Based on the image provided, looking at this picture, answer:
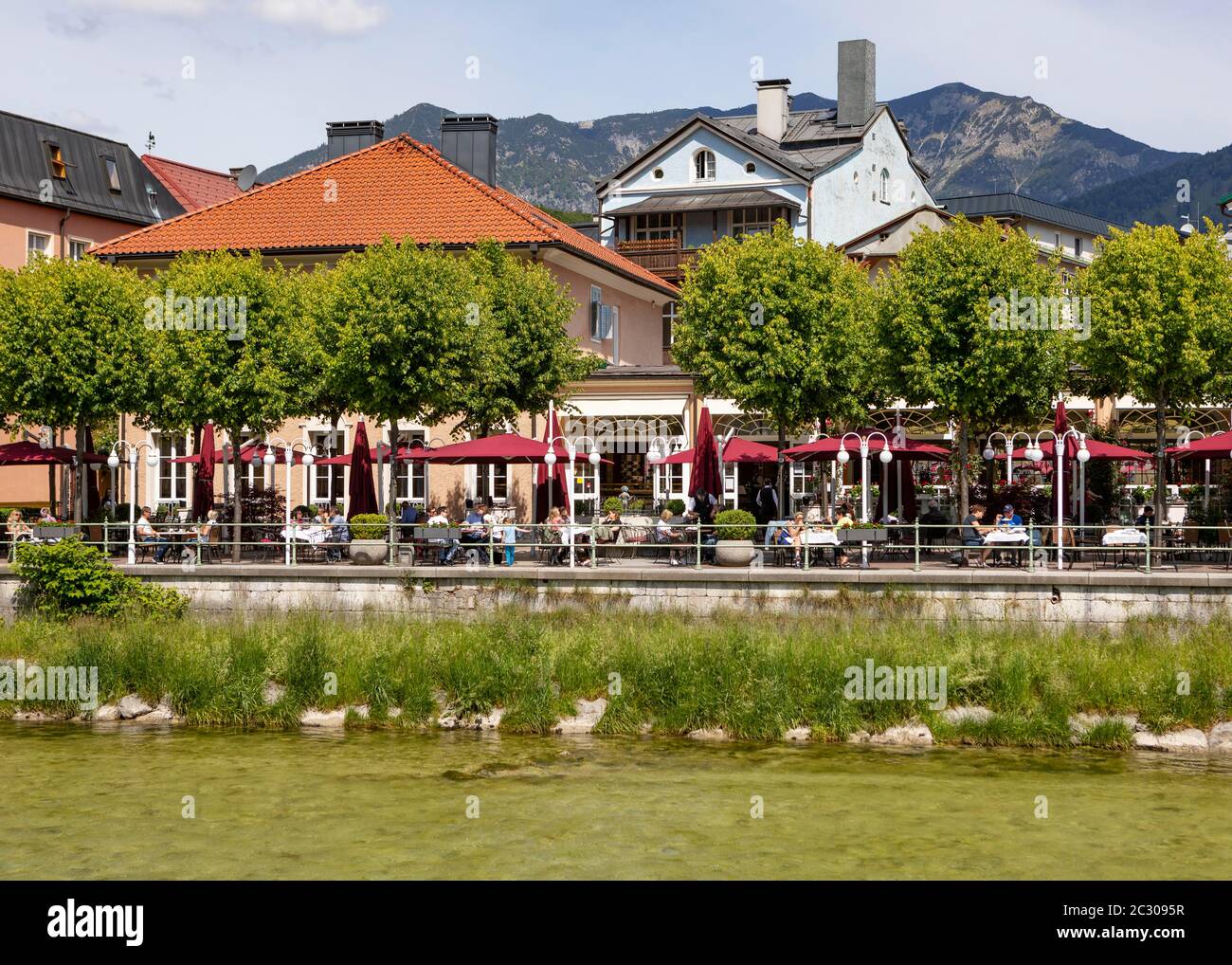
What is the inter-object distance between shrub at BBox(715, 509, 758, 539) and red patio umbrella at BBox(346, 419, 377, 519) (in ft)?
26.3

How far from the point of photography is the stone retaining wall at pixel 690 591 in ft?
70.1

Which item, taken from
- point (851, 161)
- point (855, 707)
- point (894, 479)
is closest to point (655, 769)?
point (855, 707)

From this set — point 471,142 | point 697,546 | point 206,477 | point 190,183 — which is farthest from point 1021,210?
point 697,546

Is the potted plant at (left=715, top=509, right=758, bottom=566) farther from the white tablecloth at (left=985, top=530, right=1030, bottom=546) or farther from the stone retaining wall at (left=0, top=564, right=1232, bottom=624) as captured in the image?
the white tablecloth at (left=985, top=530, right=1030, bottom=546)

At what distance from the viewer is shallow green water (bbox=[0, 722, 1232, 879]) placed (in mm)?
12961

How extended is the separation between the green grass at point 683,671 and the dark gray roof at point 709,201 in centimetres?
3449

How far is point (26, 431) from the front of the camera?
3728cm

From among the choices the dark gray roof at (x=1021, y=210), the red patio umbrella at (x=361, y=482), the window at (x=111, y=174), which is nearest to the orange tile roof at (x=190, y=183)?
the window at (x=111, y=174)

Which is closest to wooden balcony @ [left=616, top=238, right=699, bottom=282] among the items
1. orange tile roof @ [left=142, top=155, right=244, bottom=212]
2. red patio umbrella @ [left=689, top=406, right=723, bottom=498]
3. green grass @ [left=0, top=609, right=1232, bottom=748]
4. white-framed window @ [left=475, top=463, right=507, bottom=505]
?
orange tile roof @ [left=142, top=155, right=244, bottom=212]

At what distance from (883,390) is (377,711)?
50.8 feet

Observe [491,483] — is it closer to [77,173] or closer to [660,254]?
[660,254]

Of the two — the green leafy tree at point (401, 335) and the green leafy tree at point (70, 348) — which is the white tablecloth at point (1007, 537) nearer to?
the green leafy tree at point (401, 335)

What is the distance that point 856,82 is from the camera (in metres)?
63.0

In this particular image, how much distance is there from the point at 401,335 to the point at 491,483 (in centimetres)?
995
